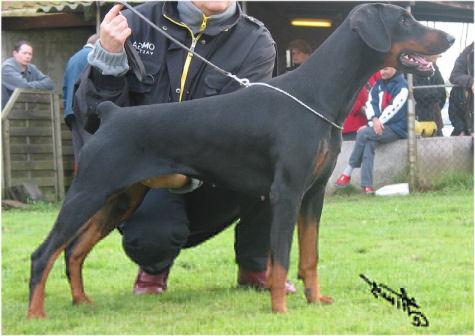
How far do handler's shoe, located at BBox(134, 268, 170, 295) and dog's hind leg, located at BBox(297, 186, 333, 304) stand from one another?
1.04 metres

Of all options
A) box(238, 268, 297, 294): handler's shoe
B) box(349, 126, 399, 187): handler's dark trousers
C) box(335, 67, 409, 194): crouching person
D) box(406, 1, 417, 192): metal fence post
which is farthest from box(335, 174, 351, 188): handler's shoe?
box(238, 268, 297, 294): handler's shoe

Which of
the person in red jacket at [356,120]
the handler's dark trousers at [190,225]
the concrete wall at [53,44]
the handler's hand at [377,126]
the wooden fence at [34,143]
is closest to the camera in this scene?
the handler's dark trousers at [190,225]

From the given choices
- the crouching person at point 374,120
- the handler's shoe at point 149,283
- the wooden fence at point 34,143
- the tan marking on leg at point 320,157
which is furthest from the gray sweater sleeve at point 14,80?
the tan marking on leg at point 320,157

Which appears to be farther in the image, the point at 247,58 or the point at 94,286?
the point at 94,286

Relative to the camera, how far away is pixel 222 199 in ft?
18.4

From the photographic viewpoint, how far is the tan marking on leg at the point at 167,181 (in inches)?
193

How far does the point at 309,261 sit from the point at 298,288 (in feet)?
2.08

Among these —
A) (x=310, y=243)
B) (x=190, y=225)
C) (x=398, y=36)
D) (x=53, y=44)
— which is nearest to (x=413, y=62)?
(x=398, y=36)

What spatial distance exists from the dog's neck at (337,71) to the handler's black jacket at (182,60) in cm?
60

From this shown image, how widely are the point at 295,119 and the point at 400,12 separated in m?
0.81

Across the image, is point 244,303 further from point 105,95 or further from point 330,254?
point 330,254

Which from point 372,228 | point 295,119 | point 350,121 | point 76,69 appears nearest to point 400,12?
point 295,119

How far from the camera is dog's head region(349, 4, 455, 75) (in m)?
4.70

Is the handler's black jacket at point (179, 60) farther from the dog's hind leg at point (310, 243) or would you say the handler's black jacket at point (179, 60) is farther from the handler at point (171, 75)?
the dog's hind leg at point (310, 243)
